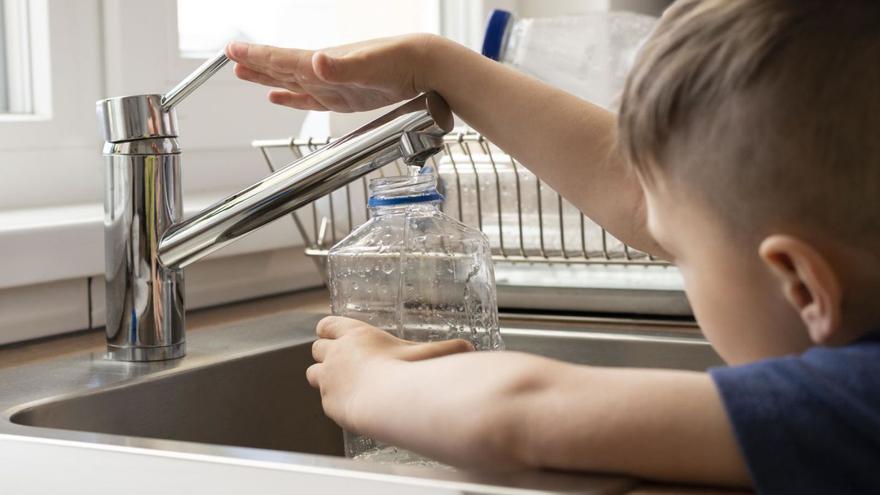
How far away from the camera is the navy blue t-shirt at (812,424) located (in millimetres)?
512

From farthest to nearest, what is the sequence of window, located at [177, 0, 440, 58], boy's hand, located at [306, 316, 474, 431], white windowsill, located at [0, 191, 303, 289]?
1. window, located at [177, 0, 440, 58]
2. white windowsill, located at [0, 191, 303, 289]
3. boy's hand, located at [306, 316, 474, 431]

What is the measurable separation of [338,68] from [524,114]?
0.15 meters

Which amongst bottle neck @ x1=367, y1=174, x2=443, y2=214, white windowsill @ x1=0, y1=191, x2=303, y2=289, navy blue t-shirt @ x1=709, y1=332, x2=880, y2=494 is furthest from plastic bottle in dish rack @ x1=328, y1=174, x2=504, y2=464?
navy blue t-shirt @ x1=709, y1=332, x2=880, y2=494

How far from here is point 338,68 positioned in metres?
0.86

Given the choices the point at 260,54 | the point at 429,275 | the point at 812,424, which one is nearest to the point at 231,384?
the point at 429,275

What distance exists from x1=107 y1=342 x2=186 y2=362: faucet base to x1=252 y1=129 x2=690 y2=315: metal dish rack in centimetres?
25

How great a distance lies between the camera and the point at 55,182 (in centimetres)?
130

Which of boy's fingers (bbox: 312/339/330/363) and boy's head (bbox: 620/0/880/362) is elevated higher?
boy's head (bbox: 620/0/880/362)

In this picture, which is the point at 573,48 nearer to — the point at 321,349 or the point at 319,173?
the point at 319,173

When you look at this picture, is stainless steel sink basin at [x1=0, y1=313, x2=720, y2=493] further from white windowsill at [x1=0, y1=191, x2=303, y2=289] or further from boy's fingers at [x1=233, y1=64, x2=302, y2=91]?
boy's fingers at [x1=233, y1=64, x2=302, y2=91]

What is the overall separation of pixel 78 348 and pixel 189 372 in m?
0.15

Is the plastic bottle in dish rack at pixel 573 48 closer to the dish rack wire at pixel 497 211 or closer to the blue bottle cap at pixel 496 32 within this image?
the blue bottle cap at pixel 496 32

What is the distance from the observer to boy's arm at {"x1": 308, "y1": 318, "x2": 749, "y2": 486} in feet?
1.77

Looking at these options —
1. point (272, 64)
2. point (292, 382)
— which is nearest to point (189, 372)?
point (292, 382)
